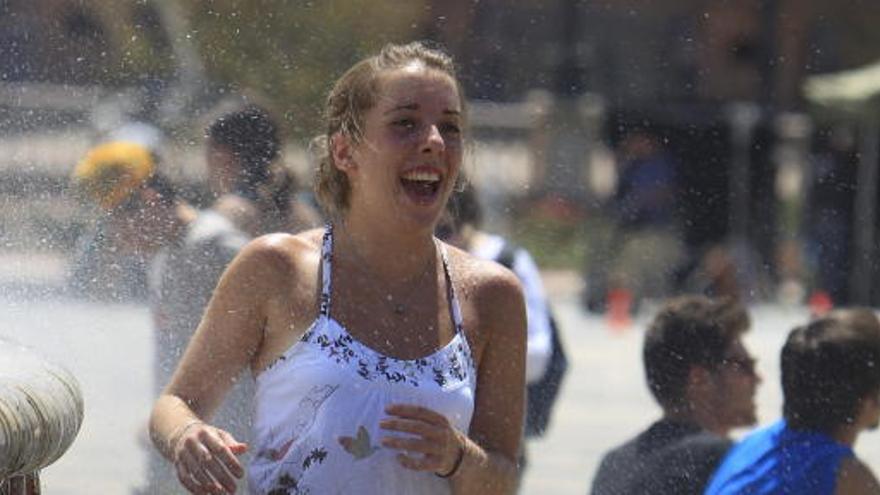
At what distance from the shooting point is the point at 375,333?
2428mm

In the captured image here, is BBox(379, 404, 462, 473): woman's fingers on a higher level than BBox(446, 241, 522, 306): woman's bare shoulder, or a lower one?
lower

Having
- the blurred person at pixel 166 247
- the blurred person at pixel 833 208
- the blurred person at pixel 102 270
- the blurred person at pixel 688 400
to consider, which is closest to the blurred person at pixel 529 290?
the blurred person at pixel 688 400

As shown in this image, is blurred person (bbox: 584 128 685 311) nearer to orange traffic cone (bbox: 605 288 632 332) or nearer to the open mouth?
orange traffic cone (bbox: 605 288 632 332)

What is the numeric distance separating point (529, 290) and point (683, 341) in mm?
405

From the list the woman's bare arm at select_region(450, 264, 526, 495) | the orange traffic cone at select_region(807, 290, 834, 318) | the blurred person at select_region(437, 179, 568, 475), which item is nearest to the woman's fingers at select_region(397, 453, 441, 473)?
the woman's bare arm at select_region(450, 264, 526, 495)

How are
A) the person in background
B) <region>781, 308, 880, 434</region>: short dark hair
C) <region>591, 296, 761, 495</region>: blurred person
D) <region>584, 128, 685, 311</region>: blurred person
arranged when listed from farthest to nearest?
<region>584, 128, 685, 311</region>: blurred person, the person in background, <region>591, 296, 761, 495</region>: blurred person, <region>781, 308, 880, 434</region>: short dark hair

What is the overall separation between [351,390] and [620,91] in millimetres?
2918

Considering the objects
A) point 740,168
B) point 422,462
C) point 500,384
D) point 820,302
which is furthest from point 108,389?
point 820,302

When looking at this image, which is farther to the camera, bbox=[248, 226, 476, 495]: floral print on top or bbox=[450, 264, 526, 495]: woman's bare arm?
bbox=[450, 264, 526, 495]: woman's bare arm

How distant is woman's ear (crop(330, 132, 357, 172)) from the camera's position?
2.54 metres

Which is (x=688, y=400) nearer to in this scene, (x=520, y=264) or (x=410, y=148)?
(x=520, y=264)

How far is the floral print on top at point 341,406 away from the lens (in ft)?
7.72

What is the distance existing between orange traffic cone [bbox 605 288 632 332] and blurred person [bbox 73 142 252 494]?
1.73 m

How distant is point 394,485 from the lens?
7.76 ft
